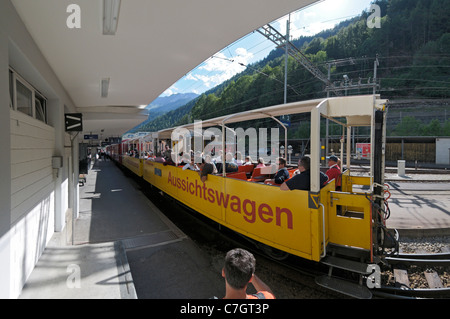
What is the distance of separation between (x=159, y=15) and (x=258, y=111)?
2267 millimetres

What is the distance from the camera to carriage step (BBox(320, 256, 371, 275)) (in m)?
3.42

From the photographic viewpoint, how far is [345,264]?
355 centimetres

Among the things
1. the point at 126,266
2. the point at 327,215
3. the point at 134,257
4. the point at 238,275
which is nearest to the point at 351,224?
the point at 327,215

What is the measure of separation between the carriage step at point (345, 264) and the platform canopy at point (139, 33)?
3392mm

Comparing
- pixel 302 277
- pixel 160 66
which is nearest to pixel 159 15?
pixel 160 66

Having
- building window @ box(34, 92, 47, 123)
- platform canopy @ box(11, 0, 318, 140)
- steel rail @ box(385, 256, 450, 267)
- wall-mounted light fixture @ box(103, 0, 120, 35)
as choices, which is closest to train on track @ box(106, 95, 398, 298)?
steel rail @ box(385, 256, 450, 267)

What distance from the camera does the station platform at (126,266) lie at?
10.9 feet

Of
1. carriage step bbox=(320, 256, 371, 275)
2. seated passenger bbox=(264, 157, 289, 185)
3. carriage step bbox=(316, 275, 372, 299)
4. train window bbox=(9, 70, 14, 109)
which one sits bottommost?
carriage step bbox=(316, 275, 372, 299)

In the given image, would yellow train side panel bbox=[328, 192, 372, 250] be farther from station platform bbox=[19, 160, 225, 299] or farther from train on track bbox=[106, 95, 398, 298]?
station platform bbox=[19, 160, 225, 299]

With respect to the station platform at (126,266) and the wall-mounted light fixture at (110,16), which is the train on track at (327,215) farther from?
the wall-mounted light fixture at (110,16)

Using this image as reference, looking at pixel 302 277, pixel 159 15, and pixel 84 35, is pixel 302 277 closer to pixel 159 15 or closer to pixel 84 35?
pixel 159 15

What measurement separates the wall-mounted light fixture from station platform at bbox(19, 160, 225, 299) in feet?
11.2

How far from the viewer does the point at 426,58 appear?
58.9 m
